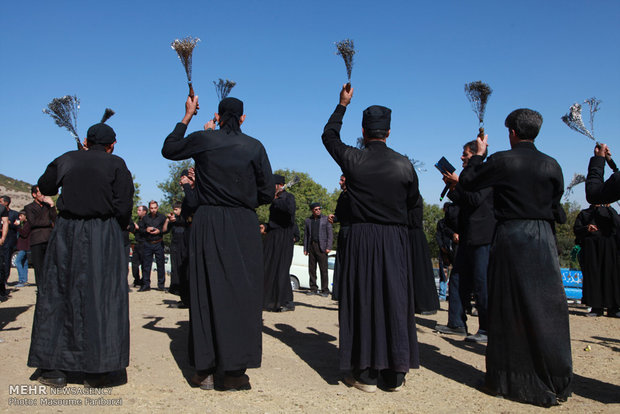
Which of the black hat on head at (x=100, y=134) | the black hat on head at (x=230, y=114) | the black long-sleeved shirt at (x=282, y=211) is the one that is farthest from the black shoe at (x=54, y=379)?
the black long-sleeved shirt at (x=282, y=211)

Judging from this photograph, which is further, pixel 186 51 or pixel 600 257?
pixel 600 257

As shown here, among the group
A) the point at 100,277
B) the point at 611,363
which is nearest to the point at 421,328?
the point at 611,363

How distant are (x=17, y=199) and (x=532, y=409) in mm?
86224

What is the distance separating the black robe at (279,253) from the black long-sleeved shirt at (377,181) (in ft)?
14.0

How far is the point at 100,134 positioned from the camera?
15.1ft

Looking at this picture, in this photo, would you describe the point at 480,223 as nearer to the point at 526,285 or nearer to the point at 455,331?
the point at 455,331

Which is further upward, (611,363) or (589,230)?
(589,230)

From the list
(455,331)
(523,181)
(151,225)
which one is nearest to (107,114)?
(523,181)

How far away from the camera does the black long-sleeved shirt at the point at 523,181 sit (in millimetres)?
4285

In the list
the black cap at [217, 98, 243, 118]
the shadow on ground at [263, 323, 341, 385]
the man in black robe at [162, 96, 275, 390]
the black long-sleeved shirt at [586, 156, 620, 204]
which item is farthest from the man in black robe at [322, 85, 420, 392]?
the black long-sleeved shirt at [586, 156, 620, 204]

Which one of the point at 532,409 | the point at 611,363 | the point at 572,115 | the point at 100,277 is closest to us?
the point at 532,409

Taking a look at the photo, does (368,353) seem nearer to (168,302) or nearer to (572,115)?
(572,115)

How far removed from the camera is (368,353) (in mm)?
4445

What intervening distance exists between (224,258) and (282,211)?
481 centimetres
